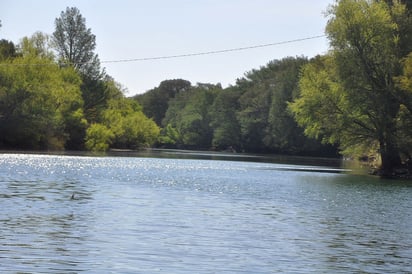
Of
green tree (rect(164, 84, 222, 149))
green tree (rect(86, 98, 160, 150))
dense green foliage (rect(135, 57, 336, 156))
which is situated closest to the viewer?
green tree (rect(86, 98, 160, 150))

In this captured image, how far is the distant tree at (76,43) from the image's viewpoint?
116m

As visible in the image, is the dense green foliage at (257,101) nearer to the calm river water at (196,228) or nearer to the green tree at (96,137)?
the green tree at (96,137)

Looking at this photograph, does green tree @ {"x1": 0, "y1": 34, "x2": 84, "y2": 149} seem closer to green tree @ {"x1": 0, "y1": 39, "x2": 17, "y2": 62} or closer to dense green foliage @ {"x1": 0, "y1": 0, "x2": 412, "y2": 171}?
dense green foliage @ {"x1": 0, "y1": 0, "x2": 412, "y2": 171}

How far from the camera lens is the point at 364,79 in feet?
202

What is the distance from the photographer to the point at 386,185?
50.4m

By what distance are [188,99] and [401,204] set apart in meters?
162

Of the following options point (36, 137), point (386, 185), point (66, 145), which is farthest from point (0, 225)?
point (66, 145)

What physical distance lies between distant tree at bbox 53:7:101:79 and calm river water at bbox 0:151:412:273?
2949 inches

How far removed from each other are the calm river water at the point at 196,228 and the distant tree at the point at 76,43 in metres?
74.9

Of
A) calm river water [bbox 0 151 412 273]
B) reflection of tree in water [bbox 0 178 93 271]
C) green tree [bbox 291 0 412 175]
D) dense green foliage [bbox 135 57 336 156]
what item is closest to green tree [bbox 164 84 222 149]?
dense green foliage [bbox 135 57 336 156]

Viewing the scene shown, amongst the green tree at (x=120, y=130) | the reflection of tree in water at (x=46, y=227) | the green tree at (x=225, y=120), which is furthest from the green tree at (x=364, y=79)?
the green tree at (x=225, y=120)

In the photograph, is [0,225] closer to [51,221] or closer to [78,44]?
[51,221]

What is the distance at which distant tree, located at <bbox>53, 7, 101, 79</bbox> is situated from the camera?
115625 mm

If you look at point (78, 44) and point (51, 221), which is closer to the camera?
point (51, 221)
